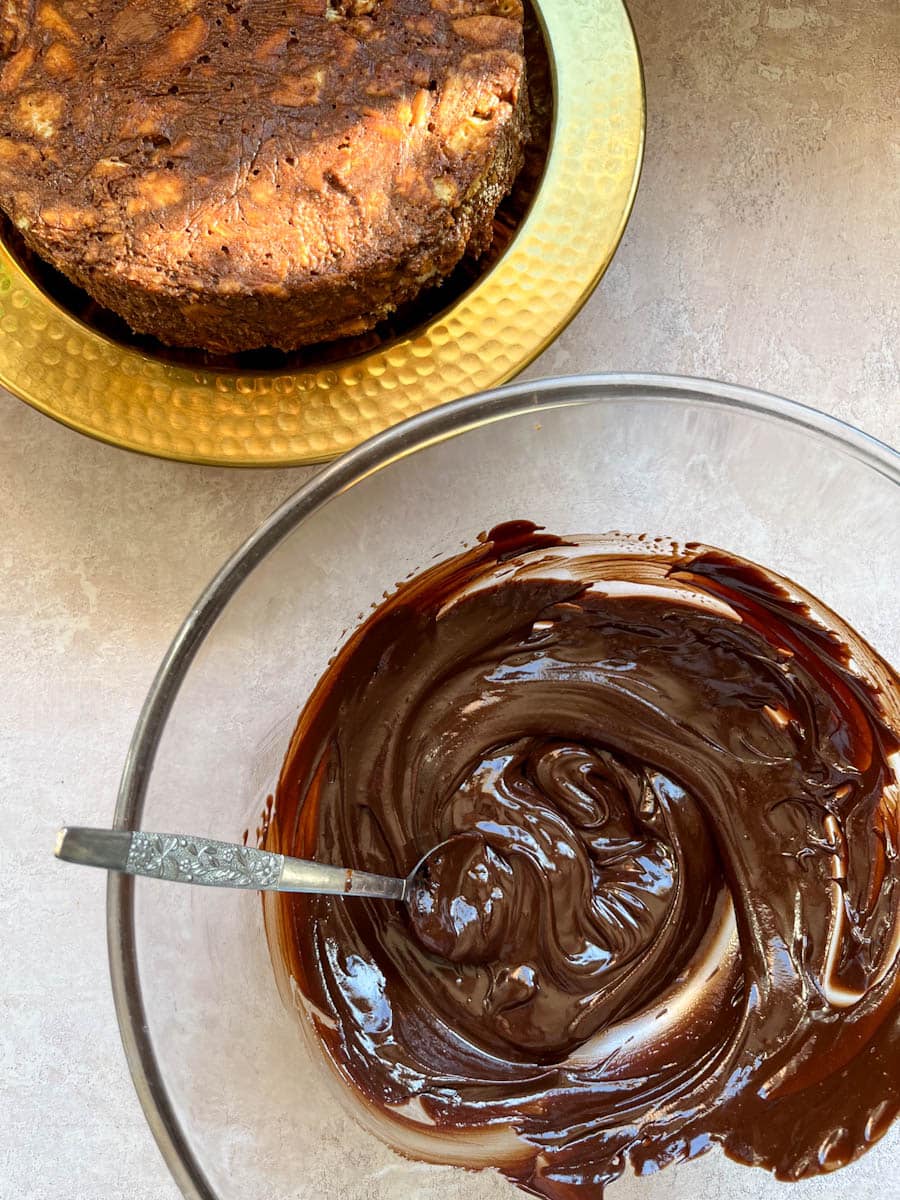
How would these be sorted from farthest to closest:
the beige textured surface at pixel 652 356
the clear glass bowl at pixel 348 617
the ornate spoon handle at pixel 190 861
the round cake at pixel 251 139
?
the beige textured surface at pixel 652 356, the round cake at pixel 251 139, the clear glass bowl at pixel 348 617, the ornate spoon handle at pixel 190 861

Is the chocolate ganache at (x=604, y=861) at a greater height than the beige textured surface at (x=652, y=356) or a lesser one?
lesser

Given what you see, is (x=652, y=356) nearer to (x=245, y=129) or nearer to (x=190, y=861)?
(x=245, y=129)

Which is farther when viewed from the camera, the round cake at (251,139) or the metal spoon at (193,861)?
the round cake at (251,139)

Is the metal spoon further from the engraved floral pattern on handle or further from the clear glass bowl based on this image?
the clear glass bowl

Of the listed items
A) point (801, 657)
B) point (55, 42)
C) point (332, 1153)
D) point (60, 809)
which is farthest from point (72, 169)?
point (332, 1153)

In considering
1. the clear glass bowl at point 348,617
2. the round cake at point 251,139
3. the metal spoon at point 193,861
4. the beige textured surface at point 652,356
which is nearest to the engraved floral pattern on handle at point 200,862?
the metal spoon at point 193,861

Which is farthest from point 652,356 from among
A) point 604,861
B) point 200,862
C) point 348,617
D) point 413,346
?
point 200,862

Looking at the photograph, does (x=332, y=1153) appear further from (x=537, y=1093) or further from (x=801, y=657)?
(x=801, y=657)

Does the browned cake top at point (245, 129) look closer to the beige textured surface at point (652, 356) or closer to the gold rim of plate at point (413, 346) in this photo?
the gold rim of plate at point (413, 346)
